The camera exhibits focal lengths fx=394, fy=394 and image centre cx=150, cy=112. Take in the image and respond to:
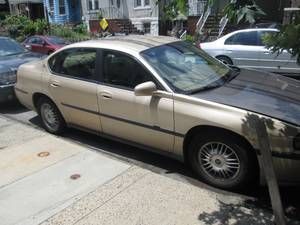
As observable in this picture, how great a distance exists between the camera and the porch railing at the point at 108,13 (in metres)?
28.5

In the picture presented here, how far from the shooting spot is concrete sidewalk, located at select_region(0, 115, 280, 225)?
373 cm

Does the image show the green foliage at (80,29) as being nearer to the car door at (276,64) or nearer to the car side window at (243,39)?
the car side window at (243,39)

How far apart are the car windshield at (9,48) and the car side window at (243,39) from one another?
5.54 meters

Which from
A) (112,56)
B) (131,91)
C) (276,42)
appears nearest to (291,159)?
(276,42)

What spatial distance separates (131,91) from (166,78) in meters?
0.48

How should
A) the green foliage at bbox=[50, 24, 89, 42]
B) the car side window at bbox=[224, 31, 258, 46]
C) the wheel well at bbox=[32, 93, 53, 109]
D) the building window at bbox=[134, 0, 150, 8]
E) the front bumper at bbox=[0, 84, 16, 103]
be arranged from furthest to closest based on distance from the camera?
the building window at bbox=[134, 0, 150, 8] < the green foliage at bbox=[50, 24, 89, 42] < the car side window at bbox=[224, 31, 258, 46] < the front bumper at bbox=[0, 84, 16, 103] < the wheel well at bbox=[32, 93, 53, 109]

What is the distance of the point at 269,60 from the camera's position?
33.8 feet

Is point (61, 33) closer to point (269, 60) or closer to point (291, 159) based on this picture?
point (269, 60)

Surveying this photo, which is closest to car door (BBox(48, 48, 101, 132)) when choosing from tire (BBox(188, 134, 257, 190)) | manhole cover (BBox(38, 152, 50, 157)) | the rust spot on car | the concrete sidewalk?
the concrete sidewalk

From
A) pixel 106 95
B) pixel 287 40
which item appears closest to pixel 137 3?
pixel 106 95

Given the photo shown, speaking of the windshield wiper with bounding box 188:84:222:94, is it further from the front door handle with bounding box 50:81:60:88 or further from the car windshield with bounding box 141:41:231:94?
A: the front door handle with bounding box 50:81:60:88

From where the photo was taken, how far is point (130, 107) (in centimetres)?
469

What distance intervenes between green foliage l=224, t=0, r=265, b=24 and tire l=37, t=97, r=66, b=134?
3.91 metres

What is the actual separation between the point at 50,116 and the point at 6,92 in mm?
2001
